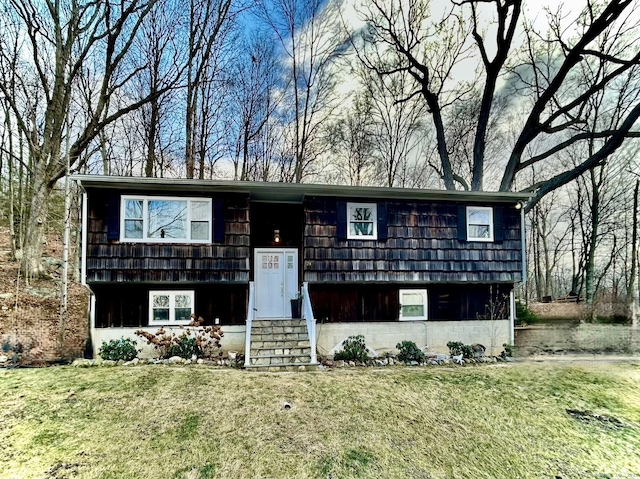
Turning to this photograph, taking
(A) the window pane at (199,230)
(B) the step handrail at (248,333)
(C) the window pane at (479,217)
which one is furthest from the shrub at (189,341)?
(C) the window pane at (479,217)

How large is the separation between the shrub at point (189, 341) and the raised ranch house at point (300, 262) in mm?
228

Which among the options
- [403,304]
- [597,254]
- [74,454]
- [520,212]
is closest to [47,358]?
[74,454]

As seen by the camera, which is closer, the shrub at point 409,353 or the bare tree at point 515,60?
the shrub at point 409,353

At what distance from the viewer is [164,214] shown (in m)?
8.70

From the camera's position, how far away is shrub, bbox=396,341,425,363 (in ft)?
30.0

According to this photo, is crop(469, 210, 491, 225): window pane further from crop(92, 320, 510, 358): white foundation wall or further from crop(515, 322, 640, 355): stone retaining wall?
crop(515, 322, 640, 355): stone retaining wall

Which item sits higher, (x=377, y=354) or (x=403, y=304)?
(x=403, y=304)

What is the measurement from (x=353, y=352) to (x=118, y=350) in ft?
17.9

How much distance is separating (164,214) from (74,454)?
215 inches

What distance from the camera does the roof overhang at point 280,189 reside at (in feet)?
27.0

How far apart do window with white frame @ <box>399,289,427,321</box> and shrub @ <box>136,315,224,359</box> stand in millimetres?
4839

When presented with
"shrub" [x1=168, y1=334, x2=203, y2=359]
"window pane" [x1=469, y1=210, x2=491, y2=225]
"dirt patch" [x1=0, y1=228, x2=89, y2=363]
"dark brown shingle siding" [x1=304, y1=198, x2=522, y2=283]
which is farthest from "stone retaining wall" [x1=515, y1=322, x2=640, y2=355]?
"dirt patch" [x1=0, y1=228, x2=89, y2=363]

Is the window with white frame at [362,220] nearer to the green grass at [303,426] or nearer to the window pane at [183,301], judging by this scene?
the green grass at [303,426]

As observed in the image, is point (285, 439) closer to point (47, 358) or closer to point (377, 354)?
point (377, 354)
